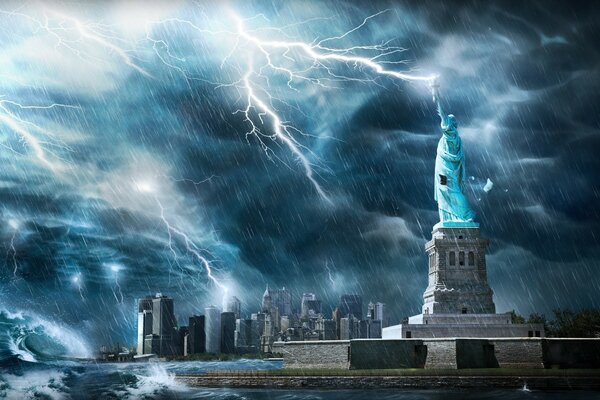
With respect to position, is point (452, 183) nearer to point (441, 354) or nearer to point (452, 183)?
point (452, 183)

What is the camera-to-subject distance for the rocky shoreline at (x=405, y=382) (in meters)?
42.8

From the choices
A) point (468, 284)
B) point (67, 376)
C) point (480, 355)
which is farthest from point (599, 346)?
point (67, 376)

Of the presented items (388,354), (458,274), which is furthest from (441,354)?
(458,274)

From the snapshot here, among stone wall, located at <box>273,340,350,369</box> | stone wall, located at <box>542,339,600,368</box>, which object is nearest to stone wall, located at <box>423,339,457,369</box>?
stone wall, located at <box>273,340,350,369</box>

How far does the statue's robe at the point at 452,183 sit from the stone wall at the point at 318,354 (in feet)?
41.7

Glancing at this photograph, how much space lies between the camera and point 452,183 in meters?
55.9

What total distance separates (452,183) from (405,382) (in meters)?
16.6

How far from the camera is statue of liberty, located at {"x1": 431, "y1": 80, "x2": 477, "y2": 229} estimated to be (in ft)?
181

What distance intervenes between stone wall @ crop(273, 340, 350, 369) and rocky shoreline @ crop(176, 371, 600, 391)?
256cm

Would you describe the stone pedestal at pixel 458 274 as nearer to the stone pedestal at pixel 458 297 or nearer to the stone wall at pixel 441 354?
the stone pedestal at pixel 458 297

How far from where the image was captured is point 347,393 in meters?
43.5

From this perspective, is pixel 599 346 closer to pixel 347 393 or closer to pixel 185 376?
pixel 347 393

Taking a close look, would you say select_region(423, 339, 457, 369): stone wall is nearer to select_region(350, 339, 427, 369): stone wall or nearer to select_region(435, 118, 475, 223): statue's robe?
select_region(350, 339, 427, 369): stone wall

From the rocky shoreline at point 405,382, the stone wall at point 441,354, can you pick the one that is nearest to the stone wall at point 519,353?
the stone wall at point 441,354
